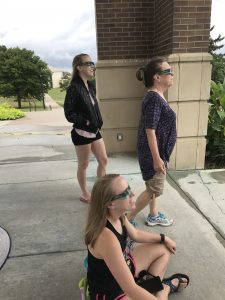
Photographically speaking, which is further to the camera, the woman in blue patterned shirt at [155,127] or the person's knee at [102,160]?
the person's knee at [102,160]

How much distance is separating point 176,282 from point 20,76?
3501 centimetres

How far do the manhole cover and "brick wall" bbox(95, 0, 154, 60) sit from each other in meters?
3.60

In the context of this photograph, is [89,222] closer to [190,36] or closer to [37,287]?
[37,287]

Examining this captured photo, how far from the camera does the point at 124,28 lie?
18.5ft

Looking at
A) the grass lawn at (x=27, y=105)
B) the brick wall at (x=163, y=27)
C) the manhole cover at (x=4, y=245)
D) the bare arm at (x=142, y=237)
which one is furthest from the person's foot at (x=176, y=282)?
the grass lawn at (x=27, y=105)

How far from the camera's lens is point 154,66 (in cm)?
291

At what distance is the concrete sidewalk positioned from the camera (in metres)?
2.54

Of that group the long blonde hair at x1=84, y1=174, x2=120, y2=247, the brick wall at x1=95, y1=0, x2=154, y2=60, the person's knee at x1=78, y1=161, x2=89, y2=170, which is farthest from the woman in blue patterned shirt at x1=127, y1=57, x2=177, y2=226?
the brick wall at x1=95, y1=0, x2=154, y2=60

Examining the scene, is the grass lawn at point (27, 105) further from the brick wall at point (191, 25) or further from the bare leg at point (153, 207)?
the bare leg at point (153, 207)

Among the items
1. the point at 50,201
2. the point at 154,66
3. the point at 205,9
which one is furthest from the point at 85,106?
the point at 205,9

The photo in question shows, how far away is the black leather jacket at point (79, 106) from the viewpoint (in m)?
3.48

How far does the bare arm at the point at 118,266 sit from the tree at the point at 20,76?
113 feet

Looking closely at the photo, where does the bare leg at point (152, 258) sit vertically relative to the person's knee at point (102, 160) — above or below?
below

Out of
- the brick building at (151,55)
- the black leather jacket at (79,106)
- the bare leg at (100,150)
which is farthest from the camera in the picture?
the brick building at (151,55)
